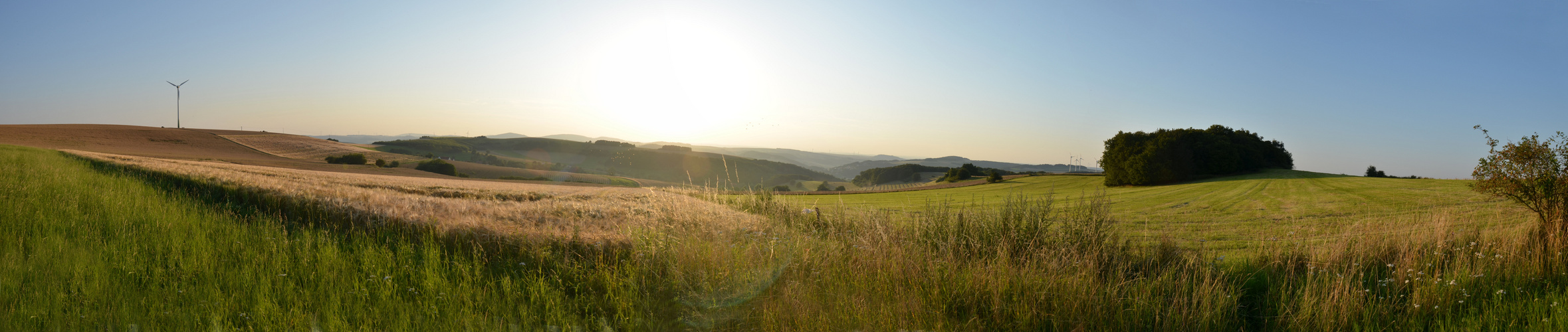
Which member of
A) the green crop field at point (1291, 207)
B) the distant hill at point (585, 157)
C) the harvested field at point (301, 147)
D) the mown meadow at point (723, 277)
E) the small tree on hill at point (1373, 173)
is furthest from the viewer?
the distant hill at point (585, 157)

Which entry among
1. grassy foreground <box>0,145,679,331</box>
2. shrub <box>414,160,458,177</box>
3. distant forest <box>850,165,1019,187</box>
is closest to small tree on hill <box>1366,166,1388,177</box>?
distant forest <box>850,165,1019,187</box>

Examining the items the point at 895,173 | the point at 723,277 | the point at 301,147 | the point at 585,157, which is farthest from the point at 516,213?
the point at 585,157

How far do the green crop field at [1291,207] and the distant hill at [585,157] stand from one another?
30.1 meters

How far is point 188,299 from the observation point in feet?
13.9

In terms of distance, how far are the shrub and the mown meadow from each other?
41438 millimetres

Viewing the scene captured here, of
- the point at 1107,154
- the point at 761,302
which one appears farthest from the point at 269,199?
the point at 1107,154

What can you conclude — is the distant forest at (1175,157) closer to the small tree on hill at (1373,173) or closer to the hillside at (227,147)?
the small tree on hill at (1373,173)

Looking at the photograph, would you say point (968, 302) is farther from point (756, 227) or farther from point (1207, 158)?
point (1207, 158)

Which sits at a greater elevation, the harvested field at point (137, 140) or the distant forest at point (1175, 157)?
the distant forest at point (1175, 157)

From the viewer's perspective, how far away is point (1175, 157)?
42.4m

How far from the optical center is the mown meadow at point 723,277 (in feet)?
13.5

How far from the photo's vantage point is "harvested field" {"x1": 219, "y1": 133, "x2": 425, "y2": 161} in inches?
2077

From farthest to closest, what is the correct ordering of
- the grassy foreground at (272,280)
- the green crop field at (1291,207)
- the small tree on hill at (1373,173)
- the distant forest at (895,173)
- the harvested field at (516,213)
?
the distant forest at (895,173) < the small tree on hill at (1373,173) < the green crop field at (1291,207) < the harvested field at (516,213) < the grassy foreground at (272,280)

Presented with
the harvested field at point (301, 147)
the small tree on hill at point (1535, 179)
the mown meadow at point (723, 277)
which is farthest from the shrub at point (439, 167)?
the small tree on hill at point (1535, 179)
